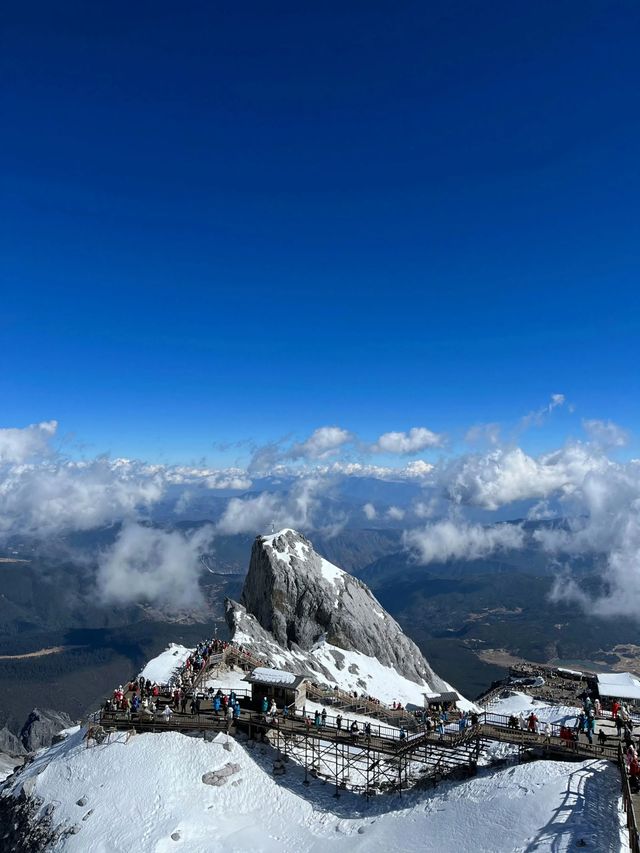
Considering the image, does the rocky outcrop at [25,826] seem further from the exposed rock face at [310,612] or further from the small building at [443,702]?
the exposed rock face at [310,612]

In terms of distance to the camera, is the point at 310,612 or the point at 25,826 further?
the point at 310,612

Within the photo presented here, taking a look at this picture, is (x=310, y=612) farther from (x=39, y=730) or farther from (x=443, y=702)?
(x=39, y=730)

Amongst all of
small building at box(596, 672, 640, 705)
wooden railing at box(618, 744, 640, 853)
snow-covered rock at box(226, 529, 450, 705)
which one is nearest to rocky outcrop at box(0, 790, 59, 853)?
wooden railing at box(618, 744, 640, 853)

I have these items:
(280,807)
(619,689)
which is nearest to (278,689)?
(280,807)

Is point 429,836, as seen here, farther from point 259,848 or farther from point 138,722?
point 138,722

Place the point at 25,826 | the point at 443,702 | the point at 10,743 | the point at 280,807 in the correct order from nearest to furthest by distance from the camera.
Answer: the point at 25,826 → the point at 280,807 → the point at 443,702 → the point at 10,743

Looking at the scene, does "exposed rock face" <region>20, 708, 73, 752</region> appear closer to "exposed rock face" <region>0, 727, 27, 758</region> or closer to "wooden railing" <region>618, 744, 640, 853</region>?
"exposed rock face" <region>0, 727, 27, 758</region>
